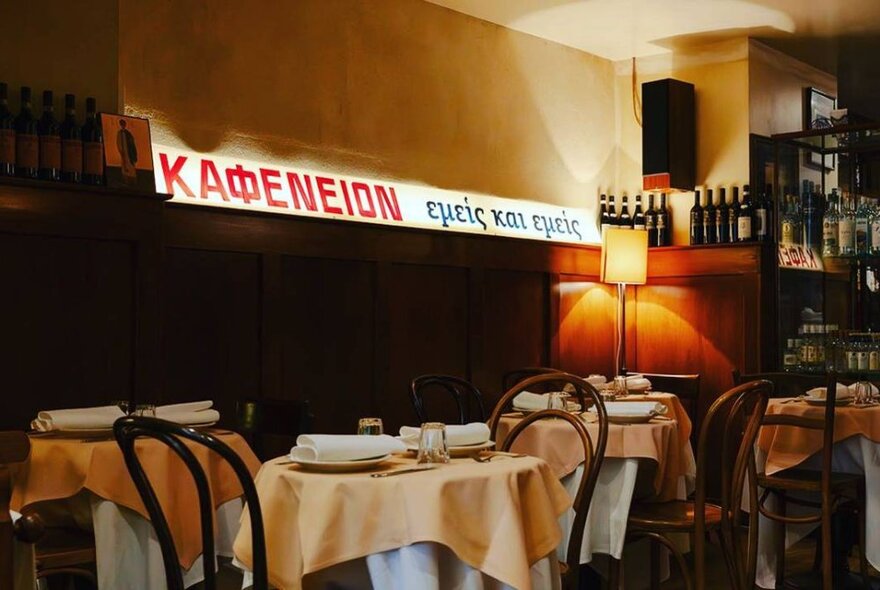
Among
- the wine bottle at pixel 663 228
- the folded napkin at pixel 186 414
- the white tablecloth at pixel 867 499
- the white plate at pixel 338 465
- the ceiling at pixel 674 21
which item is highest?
the ceiling at pixel 674 21

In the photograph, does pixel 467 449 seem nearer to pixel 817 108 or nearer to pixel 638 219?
pixel 638 219

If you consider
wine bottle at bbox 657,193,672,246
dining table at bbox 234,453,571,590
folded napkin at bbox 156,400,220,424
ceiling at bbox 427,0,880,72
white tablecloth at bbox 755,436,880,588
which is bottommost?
white tablecloth at bbox 755,436,880,588

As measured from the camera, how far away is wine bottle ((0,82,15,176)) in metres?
4.20

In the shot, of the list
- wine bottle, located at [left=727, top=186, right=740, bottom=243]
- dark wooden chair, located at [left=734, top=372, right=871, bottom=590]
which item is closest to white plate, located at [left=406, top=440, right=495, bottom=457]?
dark wooden chair, located at [left=734, top=372, right=871, bottom=590]

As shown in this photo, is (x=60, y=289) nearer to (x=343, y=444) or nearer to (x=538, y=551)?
(x=343, y=444)

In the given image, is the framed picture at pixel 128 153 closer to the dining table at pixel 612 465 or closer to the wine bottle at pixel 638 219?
the dining table at pixel 612 465

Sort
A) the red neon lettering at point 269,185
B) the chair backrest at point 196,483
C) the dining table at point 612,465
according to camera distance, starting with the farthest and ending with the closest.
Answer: the red neon lettering at point 269,185 < the dining table at point 612,465 < the chair backrest at point 196,483

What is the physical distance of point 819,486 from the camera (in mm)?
4605

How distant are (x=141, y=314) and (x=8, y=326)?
0.57 metres

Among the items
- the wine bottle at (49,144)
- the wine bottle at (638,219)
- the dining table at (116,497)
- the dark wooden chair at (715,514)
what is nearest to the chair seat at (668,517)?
the dark wooden chair at (715,514)

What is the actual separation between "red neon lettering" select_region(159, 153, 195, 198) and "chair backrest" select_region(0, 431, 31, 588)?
10.6 feet

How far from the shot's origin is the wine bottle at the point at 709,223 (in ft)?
23.5

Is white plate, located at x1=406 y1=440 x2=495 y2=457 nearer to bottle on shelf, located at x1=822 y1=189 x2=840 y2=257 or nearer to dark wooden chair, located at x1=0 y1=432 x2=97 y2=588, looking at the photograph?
dark wooden chair, located at x1=0 y1=432 x2=97 y2=588

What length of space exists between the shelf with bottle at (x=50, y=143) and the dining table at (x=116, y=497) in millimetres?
1293
